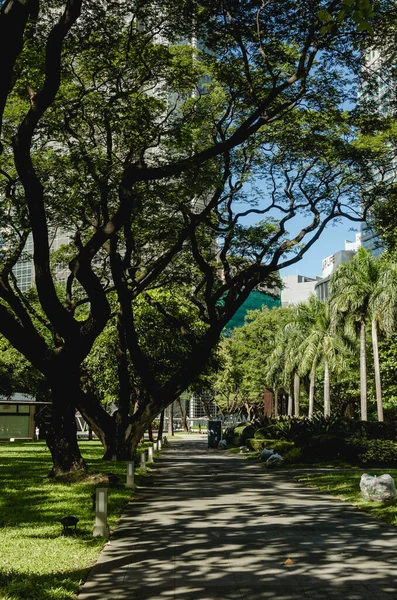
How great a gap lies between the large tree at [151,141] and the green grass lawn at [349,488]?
15.8 ft

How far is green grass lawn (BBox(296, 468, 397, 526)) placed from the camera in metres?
11.9

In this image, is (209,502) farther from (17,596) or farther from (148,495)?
(17,596)

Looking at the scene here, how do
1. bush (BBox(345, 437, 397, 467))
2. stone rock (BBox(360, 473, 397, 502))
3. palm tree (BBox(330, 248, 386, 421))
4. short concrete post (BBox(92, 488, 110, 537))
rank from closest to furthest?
short concrete post (BBox(92, 488, 110, 537)) → stone rock (BBox(360, 473, 397, 502)) → bush (BBox(345, 437, 397, 467)) → palm tree (BBox(330, 248, 386, 421))

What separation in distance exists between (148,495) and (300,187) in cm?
1165

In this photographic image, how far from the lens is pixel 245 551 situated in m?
8.61

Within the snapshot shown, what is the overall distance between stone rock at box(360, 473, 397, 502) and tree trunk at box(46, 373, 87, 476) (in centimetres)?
660

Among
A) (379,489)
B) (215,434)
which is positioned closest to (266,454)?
(379,489)

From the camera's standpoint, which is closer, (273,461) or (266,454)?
(273,461)

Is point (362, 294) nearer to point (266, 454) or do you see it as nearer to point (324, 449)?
point (324, 449)

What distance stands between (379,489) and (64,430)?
7.27m

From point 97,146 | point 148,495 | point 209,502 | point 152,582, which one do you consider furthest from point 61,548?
point 97,146

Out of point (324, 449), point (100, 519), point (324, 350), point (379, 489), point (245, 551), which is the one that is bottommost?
point (324, 449)

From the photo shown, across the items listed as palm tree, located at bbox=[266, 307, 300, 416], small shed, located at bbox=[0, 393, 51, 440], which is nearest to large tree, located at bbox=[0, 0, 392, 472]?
small shed, located at bbox=[0, 393, 51, 440]

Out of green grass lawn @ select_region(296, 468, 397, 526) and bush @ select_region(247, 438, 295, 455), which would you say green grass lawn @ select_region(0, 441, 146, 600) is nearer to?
green grass lawn @ select_region(296, 468, 397, 526)
